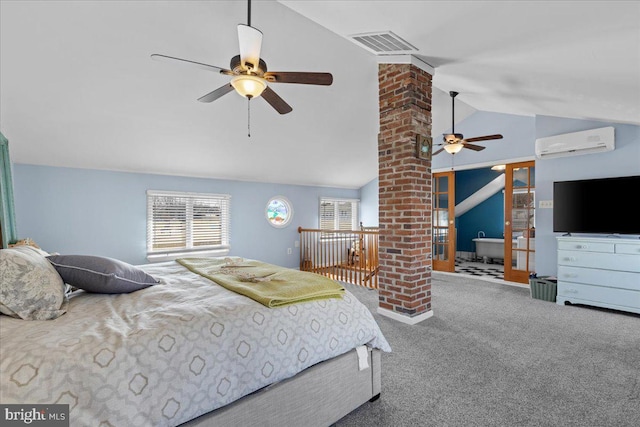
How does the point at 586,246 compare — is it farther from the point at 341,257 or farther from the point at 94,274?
the point at 94,274

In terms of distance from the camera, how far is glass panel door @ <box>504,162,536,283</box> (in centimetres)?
500

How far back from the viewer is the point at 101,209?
4.50 metres

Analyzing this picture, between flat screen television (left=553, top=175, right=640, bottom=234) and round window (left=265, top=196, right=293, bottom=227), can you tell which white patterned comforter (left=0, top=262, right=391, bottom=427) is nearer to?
flat screen television (left=553, top=175, right=640, bottom=234)

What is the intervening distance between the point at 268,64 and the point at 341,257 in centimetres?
327

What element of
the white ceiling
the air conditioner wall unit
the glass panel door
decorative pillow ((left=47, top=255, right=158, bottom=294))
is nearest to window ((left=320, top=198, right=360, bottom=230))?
the white ceiling

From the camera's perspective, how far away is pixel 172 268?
256 centimetres

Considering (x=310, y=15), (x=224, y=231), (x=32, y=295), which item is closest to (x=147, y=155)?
(x=224, y=231)

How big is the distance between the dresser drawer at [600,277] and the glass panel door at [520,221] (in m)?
1.22

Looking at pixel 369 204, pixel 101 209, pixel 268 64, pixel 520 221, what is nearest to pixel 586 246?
pixel 520 221

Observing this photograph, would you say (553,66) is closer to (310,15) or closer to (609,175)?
(310,15)

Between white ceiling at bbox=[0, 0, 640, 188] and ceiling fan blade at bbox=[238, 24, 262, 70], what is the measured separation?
2.42 ft

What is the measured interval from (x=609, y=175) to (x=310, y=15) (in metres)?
4.37

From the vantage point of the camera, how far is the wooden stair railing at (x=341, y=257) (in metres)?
4.96

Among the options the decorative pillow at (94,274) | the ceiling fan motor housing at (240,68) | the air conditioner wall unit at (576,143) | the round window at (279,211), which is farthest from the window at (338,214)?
the decorative pillow at (94,274)
